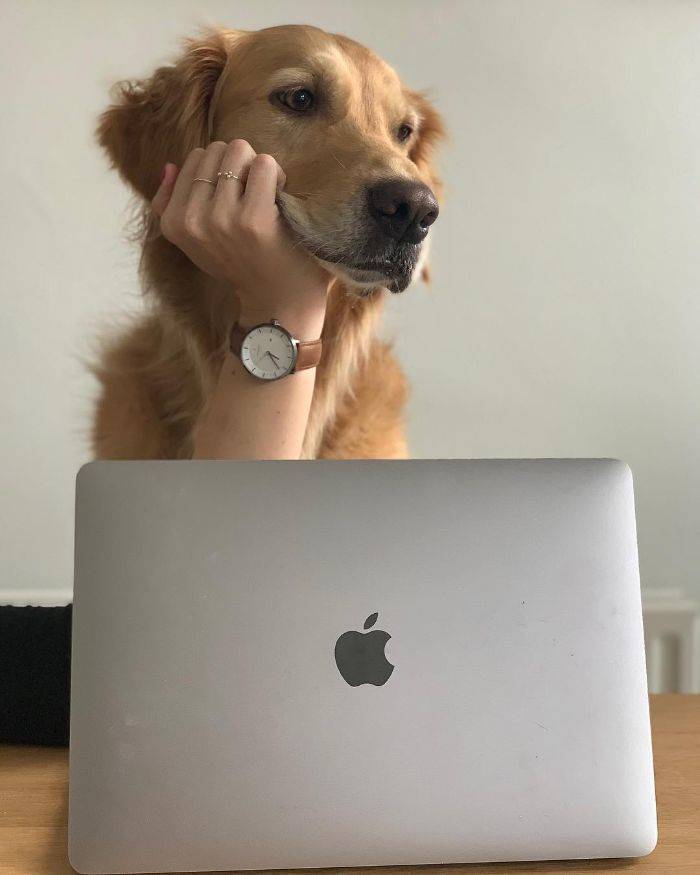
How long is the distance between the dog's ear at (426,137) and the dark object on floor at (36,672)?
745mm

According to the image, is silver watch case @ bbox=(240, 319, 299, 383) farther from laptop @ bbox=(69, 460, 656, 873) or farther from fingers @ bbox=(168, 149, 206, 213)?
laptop @ bbox=(69, 460, 656, 873)

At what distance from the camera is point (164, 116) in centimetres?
122

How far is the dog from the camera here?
107 centimetres

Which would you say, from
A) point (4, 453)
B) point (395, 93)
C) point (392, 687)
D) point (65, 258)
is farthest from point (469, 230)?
point (392, 687)

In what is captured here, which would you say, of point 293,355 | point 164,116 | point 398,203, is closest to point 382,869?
point 293,355

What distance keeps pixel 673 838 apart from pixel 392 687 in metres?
0.27

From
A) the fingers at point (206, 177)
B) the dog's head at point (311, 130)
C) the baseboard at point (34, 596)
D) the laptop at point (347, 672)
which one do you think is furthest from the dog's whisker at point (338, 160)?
the baseboard at point (34, 596)

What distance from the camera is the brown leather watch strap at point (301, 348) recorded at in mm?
1057

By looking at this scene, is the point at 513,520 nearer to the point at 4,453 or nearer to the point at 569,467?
the point at 569,467

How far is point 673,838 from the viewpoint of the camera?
71cm

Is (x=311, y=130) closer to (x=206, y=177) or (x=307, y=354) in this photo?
(x=206, y=177)

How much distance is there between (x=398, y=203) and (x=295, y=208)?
0.12m

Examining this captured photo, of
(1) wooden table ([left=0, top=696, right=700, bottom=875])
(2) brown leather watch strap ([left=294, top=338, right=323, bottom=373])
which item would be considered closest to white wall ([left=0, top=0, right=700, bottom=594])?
(2) brown leather watch strap ([left=294, top=338, right=323, bottom=373])

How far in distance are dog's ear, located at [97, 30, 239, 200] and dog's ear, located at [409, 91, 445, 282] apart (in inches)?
12.0
